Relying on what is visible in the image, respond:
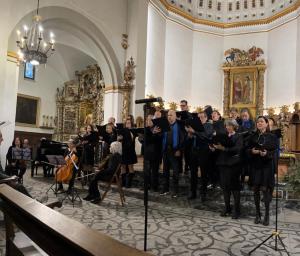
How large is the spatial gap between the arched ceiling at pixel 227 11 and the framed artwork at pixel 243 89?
8.36ft

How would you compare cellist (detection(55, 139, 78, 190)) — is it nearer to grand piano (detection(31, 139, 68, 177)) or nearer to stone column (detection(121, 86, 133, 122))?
grand piano (detection(31, 139, 68, 177))

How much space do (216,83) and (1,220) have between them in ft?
42.8

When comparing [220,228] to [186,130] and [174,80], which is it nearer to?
[186,130]

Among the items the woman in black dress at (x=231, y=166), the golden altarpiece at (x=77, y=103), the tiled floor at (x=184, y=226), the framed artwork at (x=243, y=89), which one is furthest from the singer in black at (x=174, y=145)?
the golden altarpiece at (x=77, y=103)

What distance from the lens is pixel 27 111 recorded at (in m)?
16.8

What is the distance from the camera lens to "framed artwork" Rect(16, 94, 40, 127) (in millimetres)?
16422

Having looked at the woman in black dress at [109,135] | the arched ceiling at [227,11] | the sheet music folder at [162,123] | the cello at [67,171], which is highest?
the arched ceiling at [227,11]

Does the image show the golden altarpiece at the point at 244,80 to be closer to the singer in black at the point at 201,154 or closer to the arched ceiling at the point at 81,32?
the arched ceiling at the point at 81,32

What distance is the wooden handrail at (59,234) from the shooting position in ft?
3.53

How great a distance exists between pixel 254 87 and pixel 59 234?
1496cm

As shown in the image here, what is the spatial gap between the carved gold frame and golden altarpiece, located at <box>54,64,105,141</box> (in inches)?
260

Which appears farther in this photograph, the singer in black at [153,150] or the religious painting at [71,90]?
the religious painting at [71,90]

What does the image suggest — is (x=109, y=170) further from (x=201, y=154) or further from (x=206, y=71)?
(x=206, y=71)

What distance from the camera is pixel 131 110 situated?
463 inches
